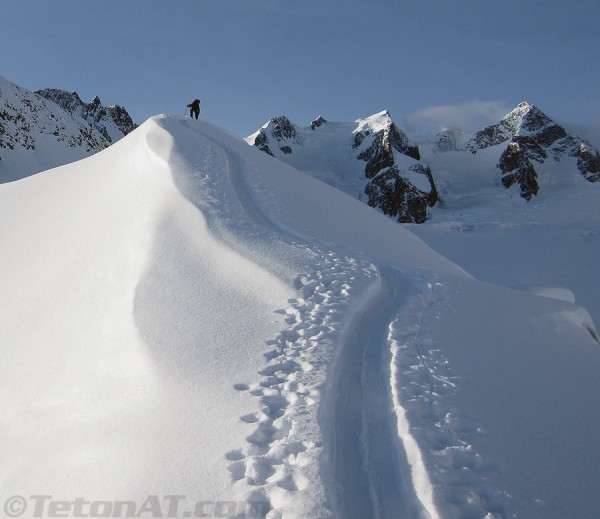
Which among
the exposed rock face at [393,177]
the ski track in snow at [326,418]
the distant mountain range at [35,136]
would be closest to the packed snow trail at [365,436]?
the ski track in snow at [326,418]

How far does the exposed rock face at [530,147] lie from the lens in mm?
65312

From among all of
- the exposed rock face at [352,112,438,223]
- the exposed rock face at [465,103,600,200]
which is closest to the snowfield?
the exposed rock face at [352,112,438,223]

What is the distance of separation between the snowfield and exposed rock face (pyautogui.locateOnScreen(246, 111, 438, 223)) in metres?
57.1

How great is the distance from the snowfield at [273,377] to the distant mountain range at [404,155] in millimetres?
57146

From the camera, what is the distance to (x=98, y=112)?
6625 centimetres

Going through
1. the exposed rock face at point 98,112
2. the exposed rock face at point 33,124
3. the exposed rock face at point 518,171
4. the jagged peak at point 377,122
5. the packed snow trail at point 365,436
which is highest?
the jagged peak at point 377,122

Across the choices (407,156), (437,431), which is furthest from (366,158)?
(437,431)

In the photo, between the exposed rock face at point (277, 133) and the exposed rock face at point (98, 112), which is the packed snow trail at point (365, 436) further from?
the exposed rock face at point (277, 133)

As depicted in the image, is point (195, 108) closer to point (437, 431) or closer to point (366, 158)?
point (437, 431)

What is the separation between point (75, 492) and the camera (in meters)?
3.43

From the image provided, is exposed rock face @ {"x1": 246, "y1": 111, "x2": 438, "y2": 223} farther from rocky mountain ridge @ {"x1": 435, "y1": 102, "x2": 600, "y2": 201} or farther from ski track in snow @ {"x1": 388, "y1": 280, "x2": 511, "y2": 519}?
ski track in snow @ {"x1": 388, "y1": 280, "x2": 511, "y2": 519}

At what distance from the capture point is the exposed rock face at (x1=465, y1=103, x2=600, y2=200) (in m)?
65.3

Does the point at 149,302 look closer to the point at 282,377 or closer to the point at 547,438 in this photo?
the point at 282,377

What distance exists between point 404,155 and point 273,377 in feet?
242
